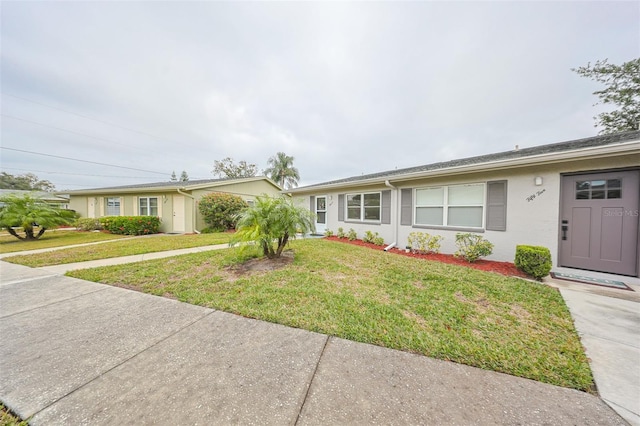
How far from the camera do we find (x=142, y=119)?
16.0 meters

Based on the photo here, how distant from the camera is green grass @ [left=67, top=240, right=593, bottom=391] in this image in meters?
2.24

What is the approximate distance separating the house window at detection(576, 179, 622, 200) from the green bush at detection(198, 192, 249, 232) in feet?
41.6

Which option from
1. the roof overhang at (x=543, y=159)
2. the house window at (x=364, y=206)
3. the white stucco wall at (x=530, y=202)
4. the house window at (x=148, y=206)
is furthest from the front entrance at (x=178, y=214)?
the white stucco wall at (x=530, y=202)

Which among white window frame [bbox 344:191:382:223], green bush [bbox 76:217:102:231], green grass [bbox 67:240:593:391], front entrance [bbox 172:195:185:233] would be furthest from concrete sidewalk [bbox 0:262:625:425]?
green bush [bbox 76:217:102:231]

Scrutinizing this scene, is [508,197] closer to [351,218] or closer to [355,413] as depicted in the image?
[351,218]

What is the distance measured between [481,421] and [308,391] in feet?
4.10

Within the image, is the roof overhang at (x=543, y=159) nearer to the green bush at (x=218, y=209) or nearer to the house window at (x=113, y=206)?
the green bush at (x=218, y=209)

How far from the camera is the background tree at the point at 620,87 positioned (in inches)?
436

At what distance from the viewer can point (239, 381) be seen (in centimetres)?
183

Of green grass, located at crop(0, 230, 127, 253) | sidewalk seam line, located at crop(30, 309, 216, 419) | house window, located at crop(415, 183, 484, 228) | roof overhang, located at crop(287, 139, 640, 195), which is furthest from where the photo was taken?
green grass, located at crop(0, 230, 127, 253)

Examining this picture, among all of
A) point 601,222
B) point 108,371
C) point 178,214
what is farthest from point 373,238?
point 178,214

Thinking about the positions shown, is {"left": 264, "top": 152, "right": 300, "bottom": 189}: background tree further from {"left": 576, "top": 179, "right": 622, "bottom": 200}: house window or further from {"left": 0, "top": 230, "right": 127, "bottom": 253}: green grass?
{"left": 576, "top": 179, "right": 622, "bottom": 200}: house window

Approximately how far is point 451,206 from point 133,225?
15115mm

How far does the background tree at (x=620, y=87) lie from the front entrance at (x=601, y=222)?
10.7 meters
